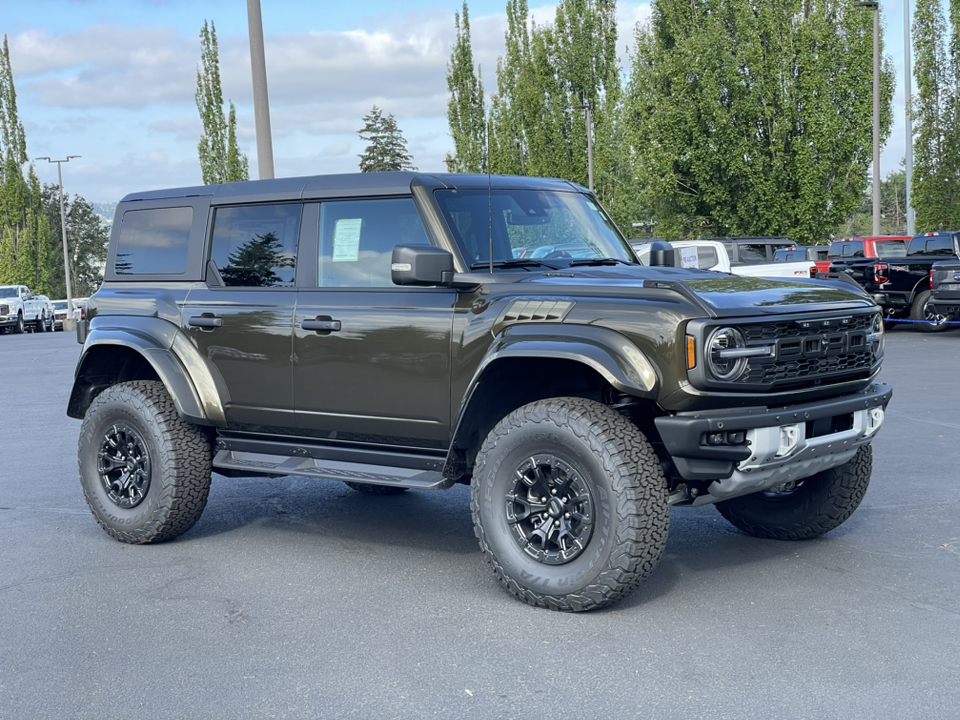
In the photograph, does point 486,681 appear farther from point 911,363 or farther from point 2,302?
point 2,302

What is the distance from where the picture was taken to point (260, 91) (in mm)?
12109

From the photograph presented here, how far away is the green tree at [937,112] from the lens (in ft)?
104

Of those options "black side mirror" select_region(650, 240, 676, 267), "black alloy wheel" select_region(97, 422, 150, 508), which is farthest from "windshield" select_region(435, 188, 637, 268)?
"black alloy wheel" select_region(97, 422, 150, 508)

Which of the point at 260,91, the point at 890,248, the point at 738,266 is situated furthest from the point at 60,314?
the point at 260,91

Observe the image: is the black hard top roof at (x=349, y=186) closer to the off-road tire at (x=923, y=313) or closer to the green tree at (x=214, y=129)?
the off-road tire at (x=923, y=313)

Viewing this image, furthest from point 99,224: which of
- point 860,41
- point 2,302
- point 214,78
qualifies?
point 860,41

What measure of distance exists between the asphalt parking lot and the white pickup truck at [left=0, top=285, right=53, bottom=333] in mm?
37829

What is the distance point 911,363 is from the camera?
15938 mm

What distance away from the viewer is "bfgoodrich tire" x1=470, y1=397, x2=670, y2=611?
4.85 metres

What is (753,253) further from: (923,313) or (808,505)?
(808,505)

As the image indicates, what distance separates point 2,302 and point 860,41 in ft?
103

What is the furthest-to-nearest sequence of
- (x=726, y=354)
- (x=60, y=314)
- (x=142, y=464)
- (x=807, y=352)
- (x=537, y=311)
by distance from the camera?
(x=60, y=314) < (x=142, y=464) < (x=537, y=311) < (x=807, y=352) < (x=726, y=354)

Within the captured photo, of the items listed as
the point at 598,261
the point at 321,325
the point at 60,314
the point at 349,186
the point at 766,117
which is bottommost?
the point at 60,314

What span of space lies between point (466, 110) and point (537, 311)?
3486cm
